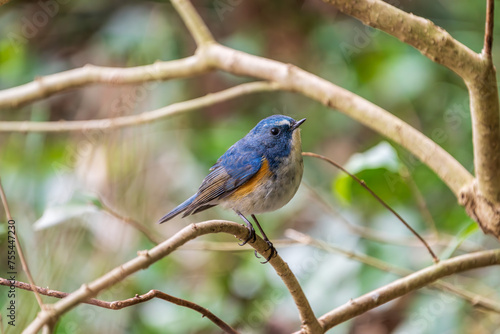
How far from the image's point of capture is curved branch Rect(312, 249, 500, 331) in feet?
6.53

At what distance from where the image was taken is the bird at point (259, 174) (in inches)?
85.7

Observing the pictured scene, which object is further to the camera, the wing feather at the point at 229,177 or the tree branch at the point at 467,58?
the wing feather at the point at 229,177

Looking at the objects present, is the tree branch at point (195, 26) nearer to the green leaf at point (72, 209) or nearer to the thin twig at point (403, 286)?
the green leaf at point (72, 209)

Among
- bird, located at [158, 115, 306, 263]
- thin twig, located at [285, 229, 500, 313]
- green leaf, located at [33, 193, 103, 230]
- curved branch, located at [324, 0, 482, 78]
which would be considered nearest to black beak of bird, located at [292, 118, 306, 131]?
bird, located at [158, 115, 306, 263]

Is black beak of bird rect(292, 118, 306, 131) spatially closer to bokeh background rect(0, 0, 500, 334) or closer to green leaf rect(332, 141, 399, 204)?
bokeh background rect(0, 0, 500, 334)

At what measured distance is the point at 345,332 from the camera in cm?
335

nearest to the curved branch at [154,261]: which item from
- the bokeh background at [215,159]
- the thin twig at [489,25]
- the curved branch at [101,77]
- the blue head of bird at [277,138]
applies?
the blue head of bird at [277,138]

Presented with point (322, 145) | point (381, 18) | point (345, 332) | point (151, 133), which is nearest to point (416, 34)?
point (381, 18)

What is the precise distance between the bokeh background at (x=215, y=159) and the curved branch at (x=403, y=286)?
193 mm

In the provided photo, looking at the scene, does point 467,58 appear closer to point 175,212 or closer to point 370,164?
point 370,164
